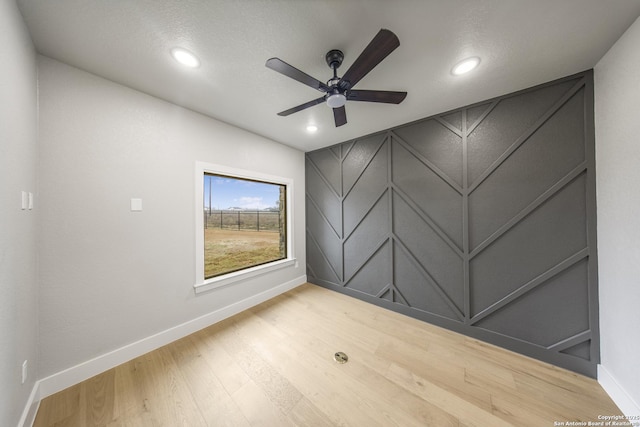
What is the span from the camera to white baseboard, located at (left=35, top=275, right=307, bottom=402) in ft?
5.07

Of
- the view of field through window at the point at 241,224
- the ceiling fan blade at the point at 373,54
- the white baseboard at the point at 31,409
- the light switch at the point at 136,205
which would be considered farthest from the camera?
the view of field through window at the point at 241,224

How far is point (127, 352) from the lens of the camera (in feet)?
6.13

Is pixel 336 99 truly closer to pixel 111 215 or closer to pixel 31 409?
pixel 111 215

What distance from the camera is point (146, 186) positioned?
201 cm

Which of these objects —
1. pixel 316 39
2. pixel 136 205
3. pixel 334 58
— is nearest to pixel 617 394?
pixel 334 58

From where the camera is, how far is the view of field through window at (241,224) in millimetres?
3268

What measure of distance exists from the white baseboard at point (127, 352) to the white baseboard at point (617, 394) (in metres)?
3.44

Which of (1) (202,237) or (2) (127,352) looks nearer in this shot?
(2) (127,352)

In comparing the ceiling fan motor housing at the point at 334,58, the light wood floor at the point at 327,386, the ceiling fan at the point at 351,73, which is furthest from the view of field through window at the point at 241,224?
the ceiling fan motor housing at the point at 334,58

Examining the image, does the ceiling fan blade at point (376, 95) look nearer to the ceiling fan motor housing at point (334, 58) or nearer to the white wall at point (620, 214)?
the ceiling fan motor housing at point (334, 58)

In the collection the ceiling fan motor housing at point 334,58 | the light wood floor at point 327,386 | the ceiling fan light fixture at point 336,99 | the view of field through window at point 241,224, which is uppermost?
the ceiling fan motor housing at point 334,58

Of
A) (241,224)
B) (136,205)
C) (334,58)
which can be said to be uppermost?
(334,58)

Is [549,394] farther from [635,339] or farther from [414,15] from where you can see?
[414,15]

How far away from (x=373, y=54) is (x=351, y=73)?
7.8 inches
